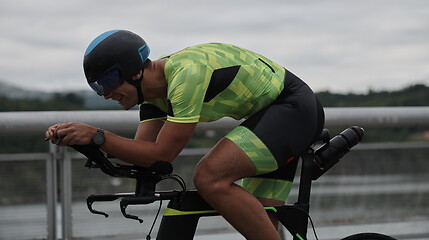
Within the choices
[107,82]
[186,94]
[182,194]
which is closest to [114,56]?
[107,82]

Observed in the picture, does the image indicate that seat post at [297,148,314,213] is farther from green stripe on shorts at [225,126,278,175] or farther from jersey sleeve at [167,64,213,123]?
jersey sleeve at [167,64,213,123]

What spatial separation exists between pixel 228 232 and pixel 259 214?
2268 mm

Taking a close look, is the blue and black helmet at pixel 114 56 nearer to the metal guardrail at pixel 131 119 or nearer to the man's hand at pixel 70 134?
the man's hand at pixel 70 134

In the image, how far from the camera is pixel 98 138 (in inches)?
150

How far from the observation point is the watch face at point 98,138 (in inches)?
150

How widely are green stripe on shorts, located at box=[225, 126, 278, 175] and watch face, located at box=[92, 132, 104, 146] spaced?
25.1 inches

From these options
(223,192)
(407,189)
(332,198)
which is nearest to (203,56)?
(223,192)

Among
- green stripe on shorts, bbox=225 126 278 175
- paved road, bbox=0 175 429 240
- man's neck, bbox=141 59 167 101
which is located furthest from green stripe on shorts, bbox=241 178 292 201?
paved road, bbox=0 175 429 240

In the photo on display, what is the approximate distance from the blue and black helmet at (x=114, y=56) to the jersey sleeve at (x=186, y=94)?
0.20 meters

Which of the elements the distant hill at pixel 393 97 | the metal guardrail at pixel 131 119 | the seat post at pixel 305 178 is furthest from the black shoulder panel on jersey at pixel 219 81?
the distant hill at pixel 393 97

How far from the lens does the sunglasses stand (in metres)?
3.98

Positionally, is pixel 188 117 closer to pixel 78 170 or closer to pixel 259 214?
pixel 259 214

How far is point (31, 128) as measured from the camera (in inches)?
232

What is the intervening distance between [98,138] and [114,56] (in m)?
0.39
